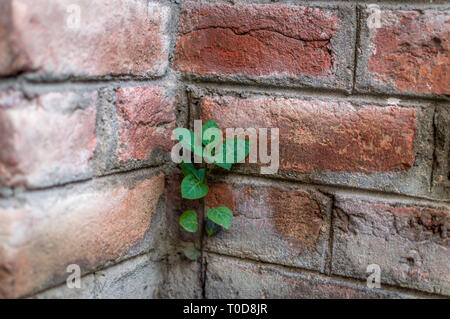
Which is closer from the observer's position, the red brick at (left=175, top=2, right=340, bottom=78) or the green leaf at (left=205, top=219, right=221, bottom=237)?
the red brick at (left=175, top=2, right=340, bottom=78)

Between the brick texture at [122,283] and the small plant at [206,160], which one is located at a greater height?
the small plant at [206,160]

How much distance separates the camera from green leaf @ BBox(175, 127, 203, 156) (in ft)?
3.51

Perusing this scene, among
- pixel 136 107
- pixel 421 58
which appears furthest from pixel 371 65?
pixel 136 107

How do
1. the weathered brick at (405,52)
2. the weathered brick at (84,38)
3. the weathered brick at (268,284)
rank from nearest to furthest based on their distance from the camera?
the weathered brick at (84,38) < the weathered brick at (405,52) < the weathered brick at (268,284)

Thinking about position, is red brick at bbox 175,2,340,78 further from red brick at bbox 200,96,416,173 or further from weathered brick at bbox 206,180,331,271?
weathered brick at bbox 206,180,331,271

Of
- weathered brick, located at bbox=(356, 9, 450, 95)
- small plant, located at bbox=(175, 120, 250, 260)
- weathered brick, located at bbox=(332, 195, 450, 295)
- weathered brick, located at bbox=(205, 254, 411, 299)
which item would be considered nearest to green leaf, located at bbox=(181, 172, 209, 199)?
small plant, located at bbox=(175, 120, 250, 260)

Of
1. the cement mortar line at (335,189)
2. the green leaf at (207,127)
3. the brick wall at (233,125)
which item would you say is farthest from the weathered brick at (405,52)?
the green leaf at (207,127)

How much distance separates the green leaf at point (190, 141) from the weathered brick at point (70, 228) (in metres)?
0.13

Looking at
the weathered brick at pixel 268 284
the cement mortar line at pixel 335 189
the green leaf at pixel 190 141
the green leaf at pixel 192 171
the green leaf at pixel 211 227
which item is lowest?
the weathered brick at pixel 268 284

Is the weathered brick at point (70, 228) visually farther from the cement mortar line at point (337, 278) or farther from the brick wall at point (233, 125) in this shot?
the cement mortar line at point (337, 278)

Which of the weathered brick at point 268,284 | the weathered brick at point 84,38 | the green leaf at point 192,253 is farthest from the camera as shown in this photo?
the green leaf at point 192,253

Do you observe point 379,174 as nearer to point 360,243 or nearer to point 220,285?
point 360,243

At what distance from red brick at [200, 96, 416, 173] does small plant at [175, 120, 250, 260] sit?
0.18 feet

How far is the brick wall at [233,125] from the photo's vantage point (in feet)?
2.76
